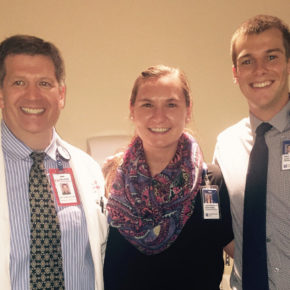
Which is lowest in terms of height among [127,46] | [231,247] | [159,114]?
[231,247]

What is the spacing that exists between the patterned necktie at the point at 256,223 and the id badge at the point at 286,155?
8 cm

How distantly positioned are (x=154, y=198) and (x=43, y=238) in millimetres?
548

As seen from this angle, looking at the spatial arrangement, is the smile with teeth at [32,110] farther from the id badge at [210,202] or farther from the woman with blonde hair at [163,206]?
the id badge at [210,202]

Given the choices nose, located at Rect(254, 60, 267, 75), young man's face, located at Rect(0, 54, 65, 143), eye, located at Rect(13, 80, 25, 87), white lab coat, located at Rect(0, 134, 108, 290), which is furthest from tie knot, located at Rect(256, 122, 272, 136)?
eye, located at Rect(13, 80, 25, 87)

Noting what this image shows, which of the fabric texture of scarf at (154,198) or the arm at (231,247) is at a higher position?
the fabric texture of scarf at (154,198)

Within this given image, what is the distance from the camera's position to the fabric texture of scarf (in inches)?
68.5

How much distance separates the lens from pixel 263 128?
6.03 feet

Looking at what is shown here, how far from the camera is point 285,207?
1687 mm

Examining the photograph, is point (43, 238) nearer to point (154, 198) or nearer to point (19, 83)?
point (154, 198)

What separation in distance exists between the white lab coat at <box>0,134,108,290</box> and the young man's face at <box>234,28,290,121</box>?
91 cm

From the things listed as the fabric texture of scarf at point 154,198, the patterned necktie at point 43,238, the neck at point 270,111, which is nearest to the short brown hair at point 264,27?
the neck at point 270,111

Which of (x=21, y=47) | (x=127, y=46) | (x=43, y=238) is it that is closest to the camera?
(x=43, y=238)

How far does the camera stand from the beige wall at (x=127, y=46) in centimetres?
355

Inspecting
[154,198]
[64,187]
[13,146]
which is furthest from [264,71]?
[13,146]
